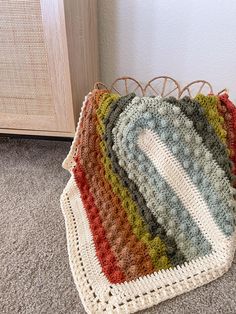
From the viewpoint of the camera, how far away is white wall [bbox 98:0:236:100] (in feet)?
2.97

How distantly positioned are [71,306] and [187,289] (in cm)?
22

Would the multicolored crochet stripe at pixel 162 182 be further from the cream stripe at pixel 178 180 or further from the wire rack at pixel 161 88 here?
the wire rack at pixel 161 88

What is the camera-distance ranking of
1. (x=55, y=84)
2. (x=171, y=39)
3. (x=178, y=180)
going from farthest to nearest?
(x=171, y=39)
(x=55, y=84)
(x=178, y=180)

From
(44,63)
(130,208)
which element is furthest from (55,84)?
(130,208)

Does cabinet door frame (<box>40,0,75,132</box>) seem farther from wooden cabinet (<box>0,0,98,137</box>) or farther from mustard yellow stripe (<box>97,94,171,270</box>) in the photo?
mustard yellow stripe (<box>97,94,171,270</box>)

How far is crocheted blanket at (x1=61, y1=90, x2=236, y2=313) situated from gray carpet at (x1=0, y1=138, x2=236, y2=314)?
0.03m

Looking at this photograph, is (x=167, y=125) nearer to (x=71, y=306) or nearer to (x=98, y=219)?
(x=98, y=219)

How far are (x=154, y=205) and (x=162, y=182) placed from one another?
55mm

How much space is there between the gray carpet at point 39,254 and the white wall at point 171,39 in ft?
1.38

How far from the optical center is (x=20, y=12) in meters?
0.70

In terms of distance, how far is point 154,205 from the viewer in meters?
0.68

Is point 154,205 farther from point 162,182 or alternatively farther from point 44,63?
point 44,63

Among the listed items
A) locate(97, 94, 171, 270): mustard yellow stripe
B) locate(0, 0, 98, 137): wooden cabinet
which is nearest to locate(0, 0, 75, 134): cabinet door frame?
locate(0, 0, 98, 137): wooden cabinet

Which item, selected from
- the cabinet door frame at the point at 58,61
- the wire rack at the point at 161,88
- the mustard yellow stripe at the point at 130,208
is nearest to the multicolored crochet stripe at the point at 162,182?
the mustard yellow stripe at the point at 130,208
